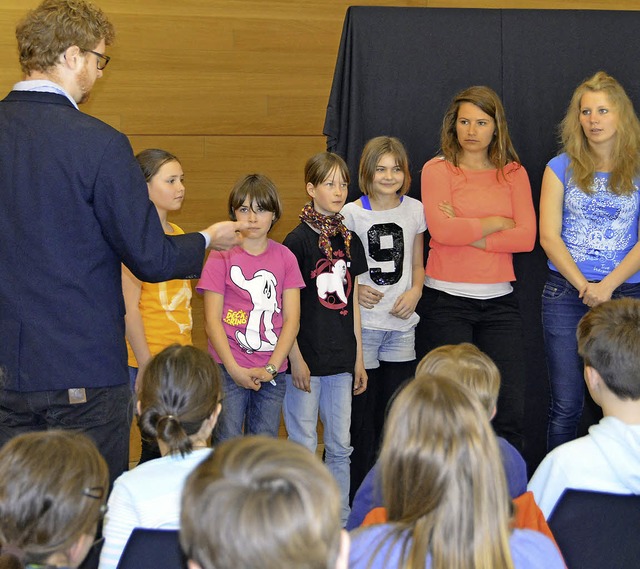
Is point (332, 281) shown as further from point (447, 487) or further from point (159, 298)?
point (447, 487)

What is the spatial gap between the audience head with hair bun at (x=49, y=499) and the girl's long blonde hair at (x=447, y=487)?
0.49 meters

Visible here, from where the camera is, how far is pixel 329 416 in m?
3.32

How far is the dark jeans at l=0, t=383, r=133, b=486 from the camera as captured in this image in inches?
83.7

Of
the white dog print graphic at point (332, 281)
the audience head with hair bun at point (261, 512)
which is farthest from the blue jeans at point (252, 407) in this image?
the audience head with hair bun at point (261, 512)

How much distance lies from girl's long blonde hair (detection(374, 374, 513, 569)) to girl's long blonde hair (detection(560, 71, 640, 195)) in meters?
2.24

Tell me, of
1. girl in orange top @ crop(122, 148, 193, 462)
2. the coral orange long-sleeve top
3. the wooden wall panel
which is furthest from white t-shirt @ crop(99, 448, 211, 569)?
the wooden wall panel

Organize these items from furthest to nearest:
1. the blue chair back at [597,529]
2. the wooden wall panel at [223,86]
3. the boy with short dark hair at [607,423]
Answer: the wooden wall panel at [223,86] → the boy with short dark hair at [607,423] → the blue chair back at [597,529]

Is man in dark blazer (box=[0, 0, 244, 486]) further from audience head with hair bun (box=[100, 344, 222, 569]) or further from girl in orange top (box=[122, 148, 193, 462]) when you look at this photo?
girl in orange top (box=[122, 148, 193, 462])

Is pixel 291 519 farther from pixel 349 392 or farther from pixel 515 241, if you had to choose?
pixel 515 241

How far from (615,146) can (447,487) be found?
8.00 feet

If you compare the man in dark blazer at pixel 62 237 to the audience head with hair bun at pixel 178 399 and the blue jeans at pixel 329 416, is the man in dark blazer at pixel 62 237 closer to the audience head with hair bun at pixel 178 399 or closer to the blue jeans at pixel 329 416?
Answer: the audience head with hair bun at pixel 178 399

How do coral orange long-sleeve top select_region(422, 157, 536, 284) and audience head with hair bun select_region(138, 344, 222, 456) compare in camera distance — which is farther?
coral orange long-sleeve top select_region(422, 157, 536, 284)

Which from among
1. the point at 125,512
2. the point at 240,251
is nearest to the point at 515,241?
the point at 240,251

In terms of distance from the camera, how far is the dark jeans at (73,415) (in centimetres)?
213
